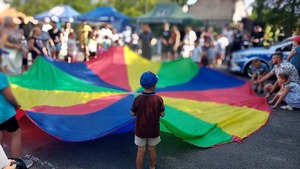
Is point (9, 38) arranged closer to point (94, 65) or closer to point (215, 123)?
point (94, 65)

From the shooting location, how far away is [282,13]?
9.97 metres

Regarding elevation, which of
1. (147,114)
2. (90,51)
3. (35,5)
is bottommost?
(147,114)

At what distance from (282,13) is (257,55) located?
185 cm

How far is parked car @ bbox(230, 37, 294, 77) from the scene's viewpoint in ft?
28.6

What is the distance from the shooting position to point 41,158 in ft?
12.7

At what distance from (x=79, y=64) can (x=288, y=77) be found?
15.1 feet

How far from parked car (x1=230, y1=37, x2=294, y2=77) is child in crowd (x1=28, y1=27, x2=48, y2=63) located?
6.02m

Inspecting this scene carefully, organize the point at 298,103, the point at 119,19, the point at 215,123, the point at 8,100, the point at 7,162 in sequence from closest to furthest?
the point at 7,162, the point at 8,100, the point at 215,123, the point at 298,103, the point at 119,19

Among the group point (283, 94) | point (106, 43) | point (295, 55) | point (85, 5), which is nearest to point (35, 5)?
point (85, 5)

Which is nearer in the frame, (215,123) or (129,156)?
(129,156)

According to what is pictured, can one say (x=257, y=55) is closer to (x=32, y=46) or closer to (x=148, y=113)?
(x=32, y=46)

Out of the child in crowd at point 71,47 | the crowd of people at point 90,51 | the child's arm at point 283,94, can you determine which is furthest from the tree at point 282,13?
the child in crowd at point 71,47

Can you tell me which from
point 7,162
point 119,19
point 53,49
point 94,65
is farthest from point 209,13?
point 7,162

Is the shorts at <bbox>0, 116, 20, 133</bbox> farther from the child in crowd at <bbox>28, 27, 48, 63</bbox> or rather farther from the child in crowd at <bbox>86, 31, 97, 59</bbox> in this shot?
the child in crowd at <bbox>86, 31, 97, 59</bbox>
